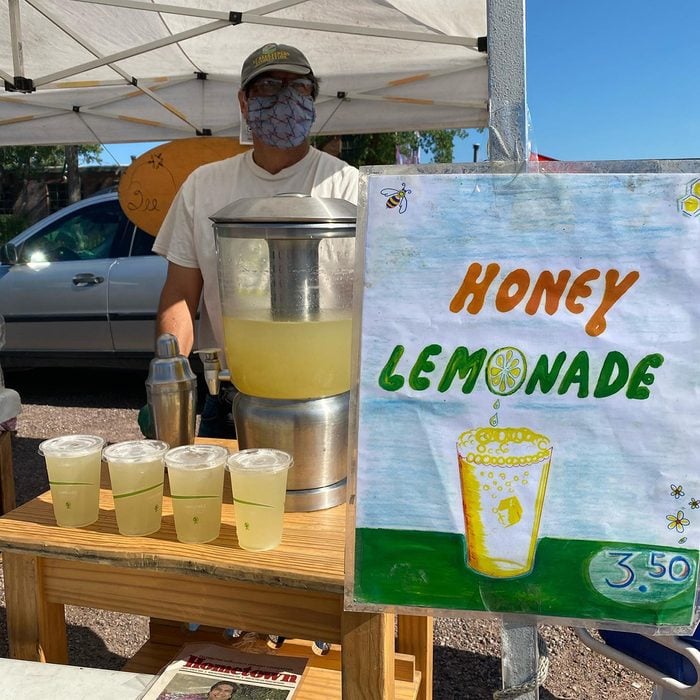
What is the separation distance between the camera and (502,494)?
0.90m

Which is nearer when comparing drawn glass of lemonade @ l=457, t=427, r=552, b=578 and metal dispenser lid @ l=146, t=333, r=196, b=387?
drawn glass of lemonade @ l=457, t=427, r=552, b=578

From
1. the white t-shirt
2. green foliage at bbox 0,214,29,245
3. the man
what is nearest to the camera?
the man

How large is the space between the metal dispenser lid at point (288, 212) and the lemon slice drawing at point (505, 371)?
15.5 inches

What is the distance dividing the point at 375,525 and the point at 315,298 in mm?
437

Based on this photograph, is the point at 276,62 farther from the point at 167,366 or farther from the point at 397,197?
the point at 397,197

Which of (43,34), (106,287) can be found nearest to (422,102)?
(43,34)

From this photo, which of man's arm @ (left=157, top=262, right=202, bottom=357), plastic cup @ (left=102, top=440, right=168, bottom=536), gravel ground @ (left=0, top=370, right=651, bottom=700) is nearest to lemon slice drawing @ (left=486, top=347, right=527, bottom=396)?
plastic cup @ (left=102, top=440, right=168, bottom=536)

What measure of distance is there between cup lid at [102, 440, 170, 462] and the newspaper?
0.40m

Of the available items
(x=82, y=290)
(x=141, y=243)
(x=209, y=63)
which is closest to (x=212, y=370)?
(x=209, y=63)

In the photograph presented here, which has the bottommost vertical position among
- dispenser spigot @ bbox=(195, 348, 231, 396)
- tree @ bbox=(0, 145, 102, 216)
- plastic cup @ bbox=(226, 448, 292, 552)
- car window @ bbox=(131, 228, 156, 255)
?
plastic cup @ bbox=(226, 448, 292, 552)

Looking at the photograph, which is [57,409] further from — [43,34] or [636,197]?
[636,197]

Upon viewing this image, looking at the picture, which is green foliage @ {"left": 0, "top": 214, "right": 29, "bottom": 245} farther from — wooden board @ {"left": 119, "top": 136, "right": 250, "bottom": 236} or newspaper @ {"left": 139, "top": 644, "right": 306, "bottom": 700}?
newspaper @ {"left": 139, "top": 644, "right": 306, "bottom": 700}

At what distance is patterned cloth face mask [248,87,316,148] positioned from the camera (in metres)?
1.98

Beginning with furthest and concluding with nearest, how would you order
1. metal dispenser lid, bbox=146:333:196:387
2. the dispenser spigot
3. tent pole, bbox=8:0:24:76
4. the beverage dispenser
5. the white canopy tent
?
1. the white canopy tent
2. tent pole, bbox=8:0:24:76
3. the dispenser spigot
4. metal dispenser lid, bbox=146:333:196:387
5. the beverage dispenser
